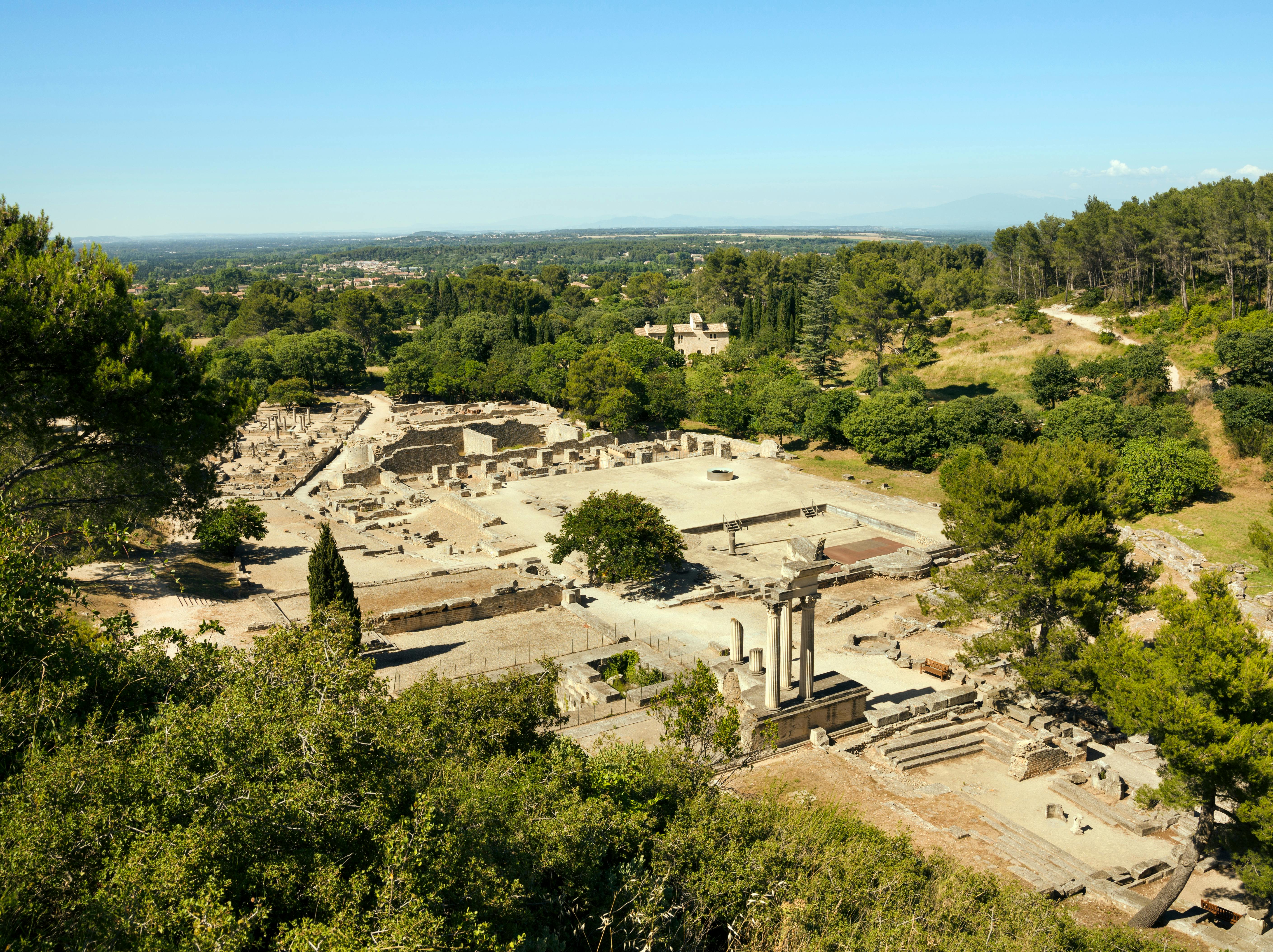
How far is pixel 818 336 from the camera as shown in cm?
7412

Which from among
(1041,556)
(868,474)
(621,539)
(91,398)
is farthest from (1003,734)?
(868,474)

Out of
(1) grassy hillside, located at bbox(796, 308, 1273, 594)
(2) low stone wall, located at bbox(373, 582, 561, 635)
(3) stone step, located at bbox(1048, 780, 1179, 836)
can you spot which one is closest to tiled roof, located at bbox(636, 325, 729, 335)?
(1) grassy hillside, located at bbox(796, 308, 1273, 594)

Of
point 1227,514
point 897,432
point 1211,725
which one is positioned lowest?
point 1227,514

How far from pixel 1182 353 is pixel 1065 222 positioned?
30.8 m

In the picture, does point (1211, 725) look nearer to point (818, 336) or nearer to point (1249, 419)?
point (1249, 419)

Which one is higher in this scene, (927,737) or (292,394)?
(292,394)

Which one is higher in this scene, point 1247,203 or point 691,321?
point 1247,203

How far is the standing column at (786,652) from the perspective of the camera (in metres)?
21.7

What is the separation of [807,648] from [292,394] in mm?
62499

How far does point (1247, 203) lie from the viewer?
6047 centimetres

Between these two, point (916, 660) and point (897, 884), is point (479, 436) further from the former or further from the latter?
point (897, 884)

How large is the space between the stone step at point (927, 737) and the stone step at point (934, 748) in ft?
0.06

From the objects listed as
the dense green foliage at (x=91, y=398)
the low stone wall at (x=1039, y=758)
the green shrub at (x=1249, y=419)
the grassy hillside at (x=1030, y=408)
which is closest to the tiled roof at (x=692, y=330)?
the grassy hillside at (x=1030, y=408)

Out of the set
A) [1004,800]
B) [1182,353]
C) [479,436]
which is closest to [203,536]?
[479,436]
